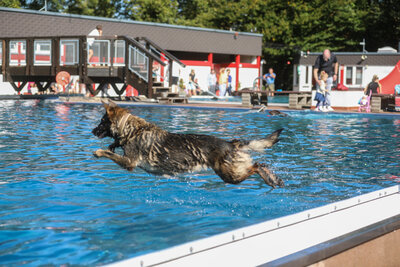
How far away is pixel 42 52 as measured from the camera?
24.2 m

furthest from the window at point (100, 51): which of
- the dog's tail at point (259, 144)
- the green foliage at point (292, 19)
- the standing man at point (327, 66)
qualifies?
the green foliage at point (292, 19)

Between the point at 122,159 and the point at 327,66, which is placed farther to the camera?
the point at 327,66

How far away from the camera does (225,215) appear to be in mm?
5145

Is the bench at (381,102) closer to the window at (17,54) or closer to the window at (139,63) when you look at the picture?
the window at (139,63)

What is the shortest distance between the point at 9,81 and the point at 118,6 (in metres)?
27.5

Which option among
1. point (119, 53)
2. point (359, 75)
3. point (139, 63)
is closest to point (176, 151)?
point (119, 53)

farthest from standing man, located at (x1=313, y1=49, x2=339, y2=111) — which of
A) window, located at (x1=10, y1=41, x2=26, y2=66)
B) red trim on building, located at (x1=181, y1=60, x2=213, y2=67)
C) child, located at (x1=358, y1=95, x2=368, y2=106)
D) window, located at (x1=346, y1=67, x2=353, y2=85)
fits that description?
red trim on building, located at (x1=181, y1=60, x2=213, y2=67)

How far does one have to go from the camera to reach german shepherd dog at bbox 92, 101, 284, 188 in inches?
221

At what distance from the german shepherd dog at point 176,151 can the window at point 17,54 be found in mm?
20401

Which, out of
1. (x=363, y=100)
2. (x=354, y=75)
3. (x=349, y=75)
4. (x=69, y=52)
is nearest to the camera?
(x=363, y=100)

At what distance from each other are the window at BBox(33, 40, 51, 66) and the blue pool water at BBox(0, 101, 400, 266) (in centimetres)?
1249

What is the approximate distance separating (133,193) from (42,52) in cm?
1987

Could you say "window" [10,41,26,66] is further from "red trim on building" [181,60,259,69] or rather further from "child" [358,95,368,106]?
"red trim on building" [181,60,259,69]

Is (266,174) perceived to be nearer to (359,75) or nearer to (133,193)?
(133,193)
